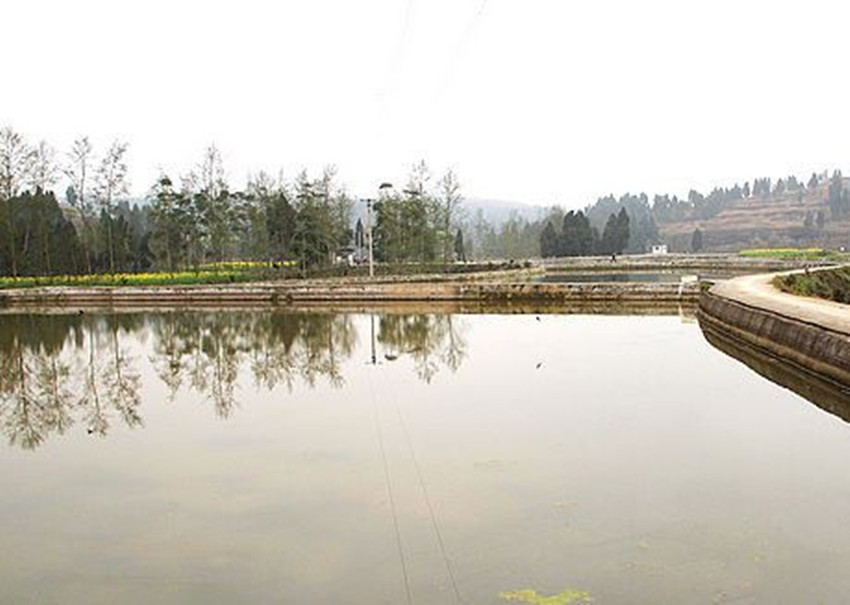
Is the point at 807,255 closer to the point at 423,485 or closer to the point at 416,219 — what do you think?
the point at 416,219

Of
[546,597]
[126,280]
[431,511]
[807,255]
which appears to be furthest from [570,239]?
[546,597]

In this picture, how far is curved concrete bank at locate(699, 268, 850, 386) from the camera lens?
37.4 feet

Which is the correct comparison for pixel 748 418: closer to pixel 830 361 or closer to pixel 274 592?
pixel 830 361

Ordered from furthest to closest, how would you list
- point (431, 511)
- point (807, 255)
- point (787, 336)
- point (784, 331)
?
1. point (807, 255)
2. point (784, 331)
3. point (787, 336)
4. point (431, 511)

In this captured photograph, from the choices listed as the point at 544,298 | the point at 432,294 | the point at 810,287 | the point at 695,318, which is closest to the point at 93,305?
the point at 432,294

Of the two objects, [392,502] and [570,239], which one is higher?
[570,239]

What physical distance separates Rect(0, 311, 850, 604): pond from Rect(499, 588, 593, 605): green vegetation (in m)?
0.03

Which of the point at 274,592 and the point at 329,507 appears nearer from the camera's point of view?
the point at 274,592

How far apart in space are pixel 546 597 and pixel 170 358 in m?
12.0

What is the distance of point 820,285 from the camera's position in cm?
2595

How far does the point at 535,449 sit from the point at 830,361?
20.9ft

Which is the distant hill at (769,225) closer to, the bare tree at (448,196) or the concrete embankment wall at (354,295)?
the bare tree at (448,196)

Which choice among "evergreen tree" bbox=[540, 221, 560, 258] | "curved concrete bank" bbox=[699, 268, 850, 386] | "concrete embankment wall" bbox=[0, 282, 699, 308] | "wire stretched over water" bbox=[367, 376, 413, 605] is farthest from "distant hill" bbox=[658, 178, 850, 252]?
"wire stretched over water" bbox=[367, 376, 413, 605]

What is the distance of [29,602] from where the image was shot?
4508mm
